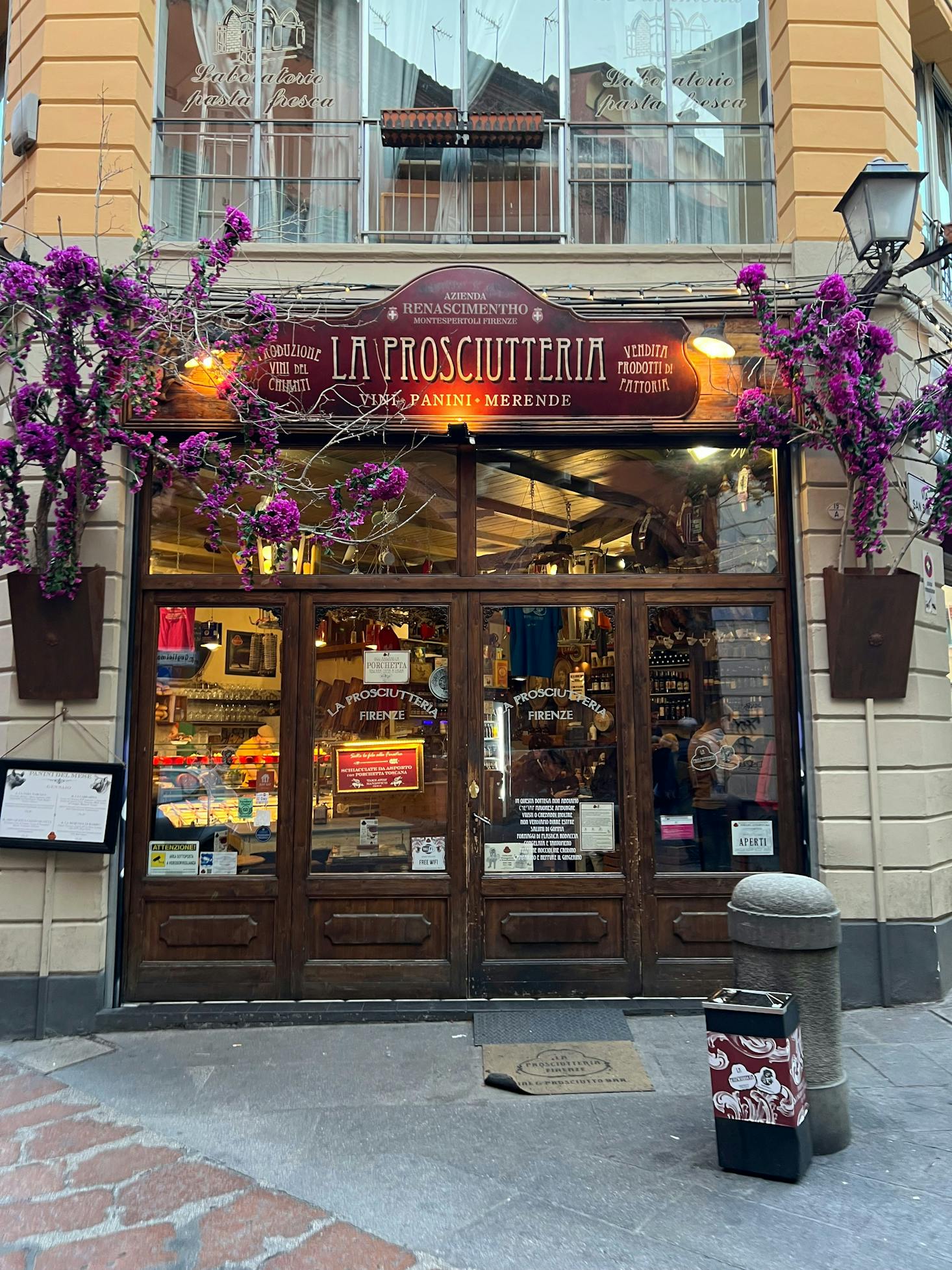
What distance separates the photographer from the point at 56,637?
6.07 metres

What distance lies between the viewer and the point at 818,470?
652cm

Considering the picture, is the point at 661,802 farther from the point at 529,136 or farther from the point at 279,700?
the point at 529,136

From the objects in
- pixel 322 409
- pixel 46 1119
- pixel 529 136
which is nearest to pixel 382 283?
pixel 322 409

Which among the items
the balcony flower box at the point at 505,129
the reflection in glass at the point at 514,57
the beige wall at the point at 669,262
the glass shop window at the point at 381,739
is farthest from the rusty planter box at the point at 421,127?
the glass shop window at the point at 381,739

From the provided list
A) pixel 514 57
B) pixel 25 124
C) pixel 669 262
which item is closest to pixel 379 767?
pixel 669 262

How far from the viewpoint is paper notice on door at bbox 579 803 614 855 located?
21.5 ft

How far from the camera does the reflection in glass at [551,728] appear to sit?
6574 mm

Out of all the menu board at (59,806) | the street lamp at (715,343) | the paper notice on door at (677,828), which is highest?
the street lamp at (715,343)

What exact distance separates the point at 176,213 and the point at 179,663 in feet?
12.0

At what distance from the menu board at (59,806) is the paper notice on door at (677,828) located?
3876 mm

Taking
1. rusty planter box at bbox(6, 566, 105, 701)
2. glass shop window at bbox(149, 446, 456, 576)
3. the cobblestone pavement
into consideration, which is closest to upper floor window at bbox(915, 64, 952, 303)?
glass shop window at bbox(149, 446, 456, 576)

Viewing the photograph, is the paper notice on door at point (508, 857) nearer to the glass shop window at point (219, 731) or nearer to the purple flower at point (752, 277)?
the glass shop window at point (219, 731)

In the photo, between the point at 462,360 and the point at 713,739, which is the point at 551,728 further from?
the point at 462,360

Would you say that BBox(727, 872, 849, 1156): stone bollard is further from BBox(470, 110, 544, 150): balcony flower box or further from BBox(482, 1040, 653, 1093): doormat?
BBox(470, 110, 544, 150): balcony flower box
